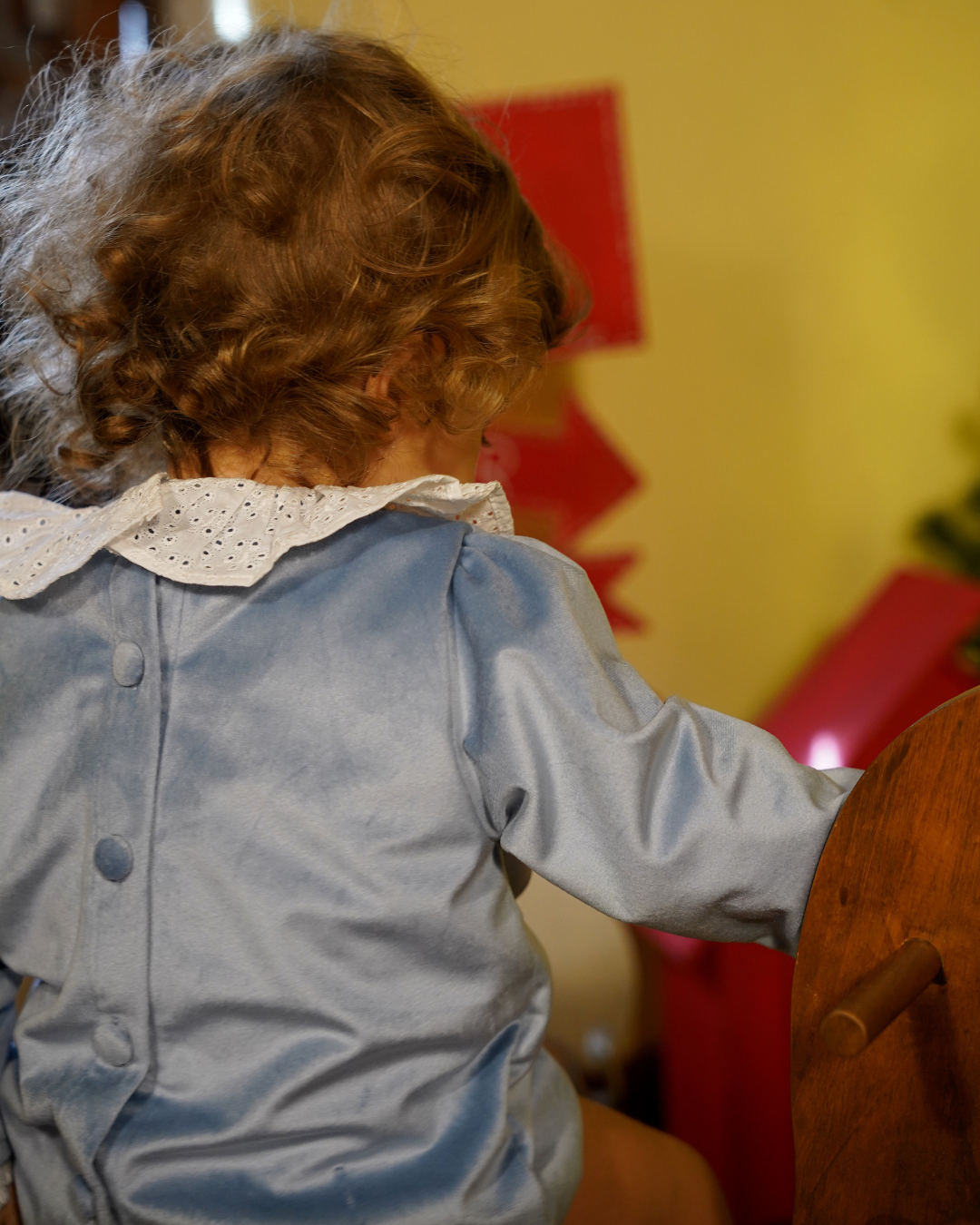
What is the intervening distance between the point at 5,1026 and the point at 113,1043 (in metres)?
0.17

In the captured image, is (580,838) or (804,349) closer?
(580,838)

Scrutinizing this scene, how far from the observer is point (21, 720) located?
0.64 m

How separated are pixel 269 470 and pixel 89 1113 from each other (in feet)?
1.28

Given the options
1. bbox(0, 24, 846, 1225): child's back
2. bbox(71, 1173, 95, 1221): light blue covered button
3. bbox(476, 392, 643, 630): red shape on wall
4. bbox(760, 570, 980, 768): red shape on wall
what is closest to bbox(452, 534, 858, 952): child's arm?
bbox(0, 24, 846, 1225): child's back

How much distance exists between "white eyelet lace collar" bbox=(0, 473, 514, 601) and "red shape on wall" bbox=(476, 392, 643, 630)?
0.64 m

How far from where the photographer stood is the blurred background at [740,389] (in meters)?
1.18

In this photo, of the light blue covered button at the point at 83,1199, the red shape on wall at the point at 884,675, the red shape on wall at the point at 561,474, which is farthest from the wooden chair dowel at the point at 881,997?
the red shape on wall at the point at 561,474

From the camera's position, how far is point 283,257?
0.62 meters

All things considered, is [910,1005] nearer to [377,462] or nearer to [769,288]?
[377,462]

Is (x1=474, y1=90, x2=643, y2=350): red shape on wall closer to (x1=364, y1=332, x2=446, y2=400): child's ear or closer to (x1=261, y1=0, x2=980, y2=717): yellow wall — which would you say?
(x1=261, y1=0, x2=980, y2=717): yellow wall

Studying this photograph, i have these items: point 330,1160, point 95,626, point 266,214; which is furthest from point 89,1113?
point 266,214

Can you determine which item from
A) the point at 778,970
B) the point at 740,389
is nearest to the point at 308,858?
the point at 778,970

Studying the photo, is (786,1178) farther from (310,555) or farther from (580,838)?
(310,555)

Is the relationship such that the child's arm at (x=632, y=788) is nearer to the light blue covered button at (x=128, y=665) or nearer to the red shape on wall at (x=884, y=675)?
the light blue covered button at (x=128, y=665)
